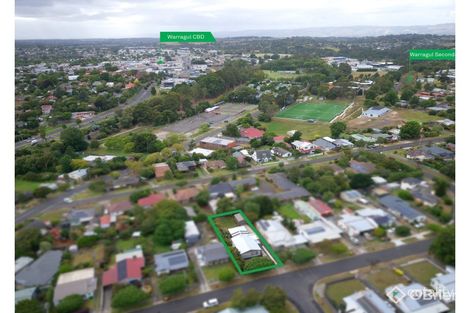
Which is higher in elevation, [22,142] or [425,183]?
[22,142]

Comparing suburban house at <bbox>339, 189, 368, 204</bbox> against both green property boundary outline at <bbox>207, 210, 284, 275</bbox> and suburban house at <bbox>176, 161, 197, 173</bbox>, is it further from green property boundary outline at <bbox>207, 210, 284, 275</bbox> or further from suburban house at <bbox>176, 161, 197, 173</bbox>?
suburban house at <bbox>176, 161, 197, 173</bbox>

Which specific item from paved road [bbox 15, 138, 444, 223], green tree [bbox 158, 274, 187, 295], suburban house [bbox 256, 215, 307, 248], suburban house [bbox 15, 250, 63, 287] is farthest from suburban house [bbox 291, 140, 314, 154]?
suburban house [bbox 15, 250, 63, 287]

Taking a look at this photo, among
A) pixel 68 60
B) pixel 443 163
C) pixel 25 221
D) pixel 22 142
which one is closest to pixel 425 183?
pixel 443 163

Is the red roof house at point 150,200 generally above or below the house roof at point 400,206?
above

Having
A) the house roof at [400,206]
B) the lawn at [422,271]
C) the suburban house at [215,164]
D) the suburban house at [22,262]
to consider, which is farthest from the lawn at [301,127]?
the suburban house at [22,262]

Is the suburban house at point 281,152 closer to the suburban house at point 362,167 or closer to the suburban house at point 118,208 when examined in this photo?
the suburban house at point 362,167

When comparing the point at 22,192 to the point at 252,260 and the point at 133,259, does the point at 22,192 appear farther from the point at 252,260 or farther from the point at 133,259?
the point at 252,260
